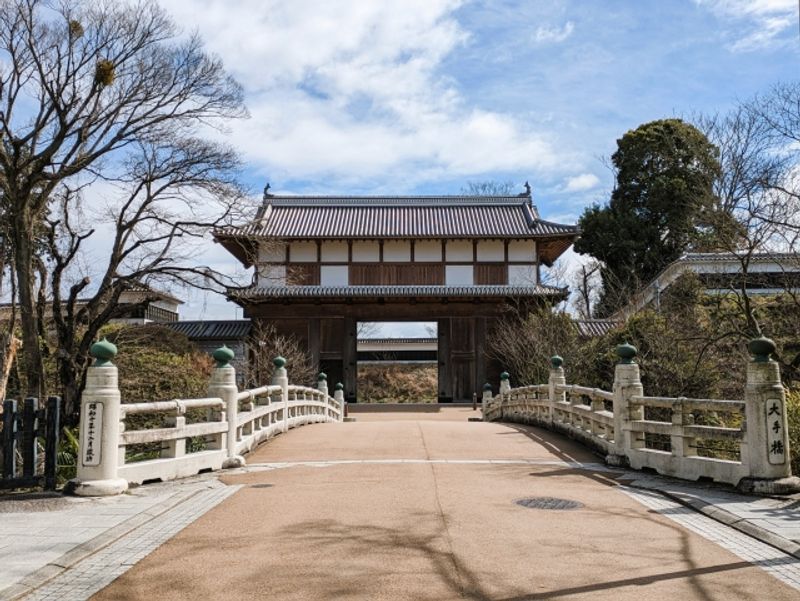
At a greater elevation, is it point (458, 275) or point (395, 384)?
point (458, 275)

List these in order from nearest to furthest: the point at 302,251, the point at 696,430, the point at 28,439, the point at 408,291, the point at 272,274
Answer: the point at 28,439 → the point at 696,430 → the point at 408,291 → the point at 272,274 → the point at 302,251

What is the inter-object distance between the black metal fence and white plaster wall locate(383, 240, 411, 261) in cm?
2218

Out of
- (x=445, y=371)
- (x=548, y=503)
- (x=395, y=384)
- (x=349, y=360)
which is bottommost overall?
(x=548, y=503)

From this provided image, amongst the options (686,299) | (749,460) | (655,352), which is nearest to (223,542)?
(749,460)

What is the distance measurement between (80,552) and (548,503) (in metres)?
4.31

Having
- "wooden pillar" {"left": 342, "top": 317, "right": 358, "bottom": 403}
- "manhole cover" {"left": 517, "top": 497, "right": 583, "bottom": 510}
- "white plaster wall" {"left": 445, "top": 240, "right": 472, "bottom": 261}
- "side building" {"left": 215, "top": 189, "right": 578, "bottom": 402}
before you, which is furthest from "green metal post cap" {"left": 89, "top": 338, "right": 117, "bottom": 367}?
"white plaster wall" {"left": 445, "top": 240, "right": 472, "bottom": 261}

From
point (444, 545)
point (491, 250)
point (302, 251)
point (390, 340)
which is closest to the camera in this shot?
point (444, 545)

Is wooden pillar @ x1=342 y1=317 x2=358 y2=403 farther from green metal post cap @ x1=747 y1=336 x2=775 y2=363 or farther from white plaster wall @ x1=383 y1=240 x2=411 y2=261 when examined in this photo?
green metal post cap @ x1=747 y1=336 x2=775 y2=363

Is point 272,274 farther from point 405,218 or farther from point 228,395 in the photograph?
point 228,395

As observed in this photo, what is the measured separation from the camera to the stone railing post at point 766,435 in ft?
23.9

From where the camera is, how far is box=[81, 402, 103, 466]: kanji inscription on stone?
736 centimetres

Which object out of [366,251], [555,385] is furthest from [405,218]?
[555,385]

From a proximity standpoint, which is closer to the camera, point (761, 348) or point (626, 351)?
point (761, 348)

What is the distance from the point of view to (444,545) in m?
5.46
